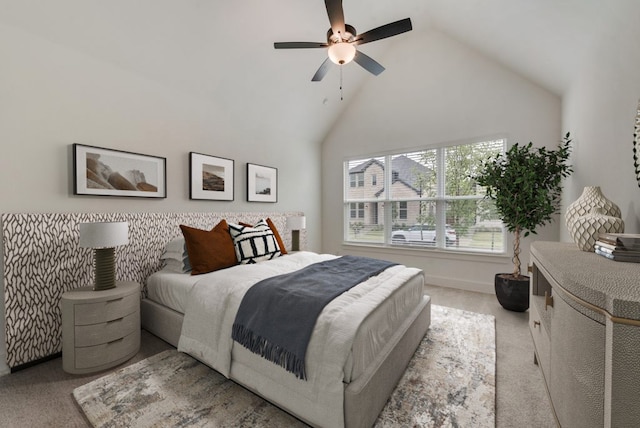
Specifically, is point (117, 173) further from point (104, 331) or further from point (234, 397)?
point (234, 397)

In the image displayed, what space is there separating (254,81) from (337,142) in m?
2.21

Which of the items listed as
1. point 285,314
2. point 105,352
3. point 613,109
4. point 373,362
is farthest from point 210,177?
point 613,109

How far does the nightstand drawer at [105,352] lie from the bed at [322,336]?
0.30m

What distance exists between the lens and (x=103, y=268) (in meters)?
2.26

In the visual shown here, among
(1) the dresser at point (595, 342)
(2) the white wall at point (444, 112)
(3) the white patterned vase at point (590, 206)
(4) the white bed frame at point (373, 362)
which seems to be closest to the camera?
(1) the dresser at point (595, 342)

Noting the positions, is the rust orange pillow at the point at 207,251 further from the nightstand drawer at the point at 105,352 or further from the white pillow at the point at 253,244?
the nightstand drawer at the point at 105,352

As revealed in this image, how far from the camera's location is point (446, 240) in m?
4.38

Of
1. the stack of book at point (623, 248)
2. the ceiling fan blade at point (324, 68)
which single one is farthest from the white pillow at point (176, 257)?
the stack of book at point (623, 248)

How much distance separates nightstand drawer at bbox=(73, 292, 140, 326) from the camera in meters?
2.04

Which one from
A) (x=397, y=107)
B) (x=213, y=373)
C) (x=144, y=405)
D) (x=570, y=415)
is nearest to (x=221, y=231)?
(x=213, y=373)

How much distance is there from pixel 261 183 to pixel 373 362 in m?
3.27

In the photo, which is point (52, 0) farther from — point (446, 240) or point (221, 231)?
point (446, 240)

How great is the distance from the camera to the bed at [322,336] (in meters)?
1.43

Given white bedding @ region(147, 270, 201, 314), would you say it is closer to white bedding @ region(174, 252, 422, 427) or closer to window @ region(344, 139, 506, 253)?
white bedding @ region(174, 252, 422, 427)
